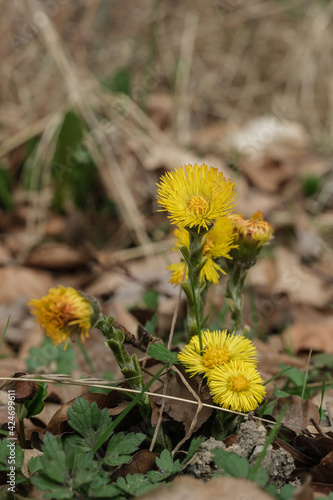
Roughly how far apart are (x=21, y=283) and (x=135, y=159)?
125 centimetres

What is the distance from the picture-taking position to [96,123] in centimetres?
321

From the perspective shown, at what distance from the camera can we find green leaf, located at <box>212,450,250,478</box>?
3.10ft

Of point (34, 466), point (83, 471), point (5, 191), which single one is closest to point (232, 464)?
point (83, 471)

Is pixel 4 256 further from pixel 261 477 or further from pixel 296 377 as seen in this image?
pixel 261 477

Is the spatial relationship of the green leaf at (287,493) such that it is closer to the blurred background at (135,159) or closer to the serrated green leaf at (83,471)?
the serrated green leaf at (83,471)

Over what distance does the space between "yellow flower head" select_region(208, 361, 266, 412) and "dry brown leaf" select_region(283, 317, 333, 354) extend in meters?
0.94

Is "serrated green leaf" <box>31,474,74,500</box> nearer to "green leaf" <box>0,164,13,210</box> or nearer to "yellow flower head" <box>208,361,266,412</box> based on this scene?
"yellow flower head" <box>208,361,266,412</box>

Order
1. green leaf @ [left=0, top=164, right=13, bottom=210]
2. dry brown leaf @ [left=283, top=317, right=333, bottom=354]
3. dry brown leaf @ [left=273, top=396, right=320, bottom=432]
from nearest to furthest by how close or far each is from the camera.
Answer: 1. dry brown leaf @ [left=273, top=396, right=320, bottom=432]
2. dry brown leaf @ [left=283, top=317, right=333, bottom=354]
3. green leaf @ [left=0, top=164, right=13, bottom=210]

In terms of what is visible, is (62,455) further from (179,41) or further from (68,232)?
(179,41)

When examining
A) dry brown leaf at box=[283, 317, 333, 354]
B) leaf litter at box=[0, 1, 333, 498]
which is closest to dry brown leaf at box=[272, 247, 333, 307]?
leaf litter at box=[0, 1, 333, 498]

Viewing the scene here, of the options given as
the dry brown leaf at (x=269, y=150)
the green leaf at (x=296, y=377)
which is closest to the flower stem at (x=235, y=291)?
the green leaf at (x=296, y=377)

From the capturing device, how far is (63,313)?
1044mm

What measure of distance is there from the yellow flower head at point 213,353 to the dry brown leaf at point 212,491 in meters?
0.27

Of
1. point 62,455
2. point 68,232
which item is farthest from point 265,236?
point 68,232
